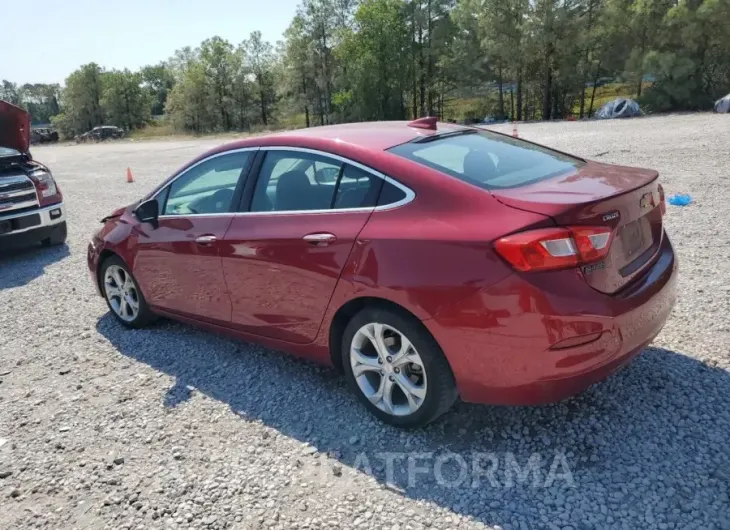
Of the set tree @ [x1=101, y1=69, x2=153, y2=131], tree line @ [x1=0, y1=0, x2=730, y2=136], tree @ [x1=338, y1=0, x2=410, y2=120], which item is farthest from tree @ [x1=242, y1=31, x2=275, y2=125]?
tree @ [x1=101, y1=69, x2=153, y2=131]

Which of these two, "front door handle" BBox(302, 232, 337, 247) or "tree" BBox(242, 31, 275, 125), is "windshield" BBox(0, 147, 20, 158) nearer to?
"front door handle" BBox(302, 232, 337, 247)

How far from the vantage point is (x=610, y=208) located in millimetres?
2754

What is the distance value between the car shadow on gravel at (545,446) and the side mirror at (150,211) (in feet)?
4.49

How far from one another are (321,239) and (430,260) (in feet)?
2.44

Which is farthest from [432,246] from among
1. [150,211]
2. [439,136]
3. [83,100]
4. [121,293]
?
[83,100]

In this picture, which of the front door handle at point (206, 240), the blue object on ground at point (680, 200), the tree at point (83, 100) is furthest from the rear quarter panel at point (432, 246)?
the tree at point (83, 100)

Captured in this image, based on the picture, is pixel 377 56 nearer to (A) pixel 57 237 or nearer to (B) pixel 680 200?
(A) pixel 57 237

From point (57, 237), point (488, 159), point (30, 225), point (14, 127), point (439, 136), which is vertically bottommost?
point (57, 237)

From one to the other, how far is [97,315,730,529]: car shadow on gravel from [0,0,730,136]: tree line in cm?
3072

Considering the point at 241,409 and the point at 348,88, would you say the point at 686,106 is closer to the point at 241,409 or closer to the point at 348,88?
the point at 348,88

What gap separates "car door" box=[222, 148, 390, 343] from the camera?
3197 millimetres

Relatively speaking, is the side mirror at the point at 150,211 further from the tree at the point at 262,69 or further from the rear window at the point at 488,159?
the tree at the point at 262,69

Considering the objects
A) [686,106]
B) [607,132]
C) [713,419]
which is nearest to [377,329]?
[713,419]

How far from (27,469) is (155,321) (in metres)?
1.95
